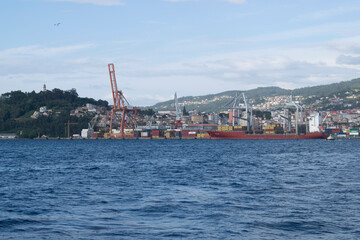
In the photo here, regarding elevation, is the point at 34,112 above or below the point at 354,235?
above

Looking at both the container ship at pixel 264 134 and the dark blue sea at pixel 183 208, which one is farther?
the container ship at pixel 264 134

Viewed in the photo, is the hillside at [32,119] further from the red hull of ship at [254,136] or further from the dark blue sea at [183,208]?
the dark blue sea at [183,208]

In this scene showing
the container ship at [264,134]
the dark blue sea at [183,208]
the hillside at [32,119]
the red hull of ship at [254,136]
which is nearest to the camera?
the dark blue sea at [183,208]

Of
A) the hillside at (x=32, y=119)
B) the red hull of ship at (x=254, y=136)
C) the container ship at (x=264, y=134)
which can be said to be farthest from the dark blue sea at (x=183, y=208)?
the hillside at (x=32, y=119)

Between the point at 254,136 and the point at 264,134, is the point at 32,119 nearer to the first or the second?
the point at 254,136

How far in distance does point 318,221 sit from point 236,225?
2.43 meters

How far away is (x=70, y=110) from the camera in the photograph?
622 feet

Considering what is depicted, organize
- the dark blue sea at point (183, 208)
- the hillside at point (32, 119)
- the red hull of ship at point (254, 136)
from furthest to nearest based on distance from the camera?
the hillside at point (32, 119) → the red hull of ship at point (254, 136) → the dark blue sea at point (183, 208)

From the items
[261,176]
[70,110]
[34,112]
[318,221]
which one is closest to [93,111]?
[70,110]

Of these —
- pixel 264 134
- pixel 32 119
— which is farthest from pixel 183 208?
pixel 32 119

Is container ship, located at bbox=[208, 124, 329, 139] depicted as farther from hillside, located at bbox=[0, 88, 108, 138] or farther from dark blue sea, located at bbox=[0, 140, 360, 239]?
dark blue sea, located at bbox=[0, 140, 360, 239]

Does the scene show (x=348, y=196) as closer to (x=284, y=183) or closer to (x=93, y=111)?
(x=284, y=183)

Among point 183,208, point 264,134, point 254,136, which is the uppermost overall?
point 264,134

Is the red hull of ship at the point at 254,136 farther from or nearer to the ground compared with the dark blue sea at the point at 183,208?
farther from the ground
